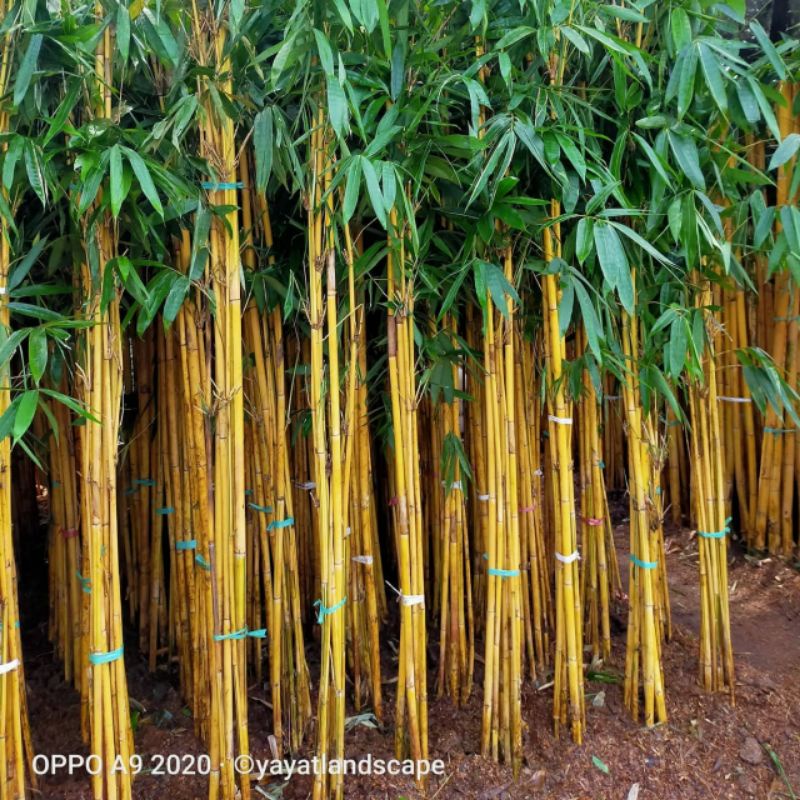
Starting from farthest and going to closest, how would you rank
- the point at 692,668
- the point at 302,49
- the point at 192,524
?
the point at 692,668, the point at 192,524, the point at 302,49

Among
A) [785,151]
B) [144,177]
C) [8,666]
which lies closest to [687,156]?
[785,151]

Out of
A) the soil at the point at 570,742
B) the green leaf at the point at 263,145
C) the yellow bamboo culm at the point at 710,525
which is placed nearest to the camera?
the green leaf at the point at 263,145

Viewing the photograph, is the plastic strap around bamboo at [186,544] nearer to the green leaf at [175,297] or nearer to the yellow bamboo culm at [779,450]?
the green leaf at [175,297]

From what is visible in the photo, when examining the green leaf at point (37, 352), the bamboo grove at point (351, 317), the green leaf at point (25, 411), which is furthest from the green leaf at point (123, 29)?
the green leaf at point (25, 411)

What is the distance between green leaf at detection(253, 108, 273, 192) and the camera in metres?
1.25

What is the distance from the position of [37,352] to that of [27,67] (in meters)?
0.49

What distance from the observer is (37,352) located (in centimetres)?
118

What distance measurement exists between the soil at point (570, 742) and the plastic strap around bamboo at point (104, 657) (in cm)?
45

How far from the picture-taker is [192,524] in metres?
1.71

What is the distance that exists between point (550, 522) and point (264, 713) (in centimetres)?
104

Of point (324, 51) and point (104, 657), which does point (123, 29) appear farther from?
point (104, 657)

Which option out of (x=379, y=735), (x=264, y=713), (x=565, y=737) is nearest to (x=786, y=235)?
(x=565, y=737)

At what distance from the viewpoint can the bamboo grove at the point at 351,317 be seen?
1.28 metres

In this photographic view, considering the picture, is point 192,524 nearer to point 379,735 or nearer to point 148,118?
point 379,735
